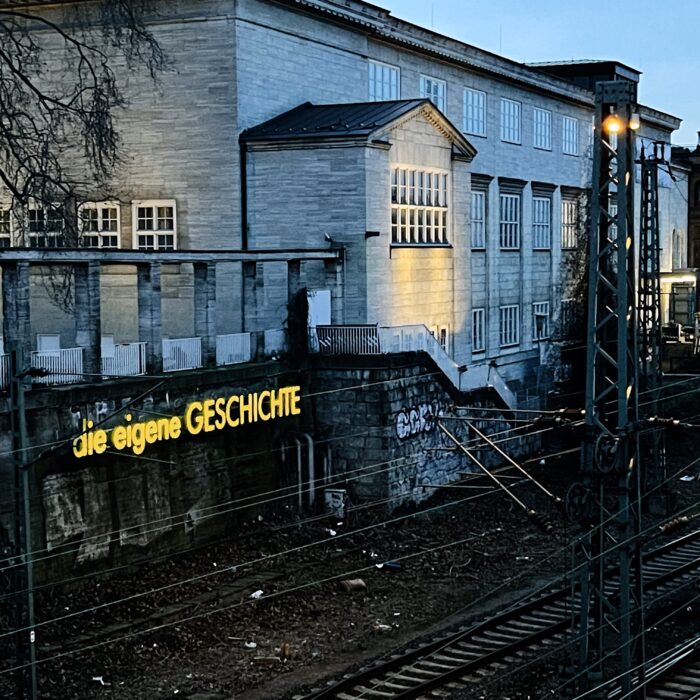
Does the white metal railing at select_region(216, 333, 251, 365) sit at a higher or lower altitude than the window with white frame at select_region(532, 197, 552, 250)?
lower

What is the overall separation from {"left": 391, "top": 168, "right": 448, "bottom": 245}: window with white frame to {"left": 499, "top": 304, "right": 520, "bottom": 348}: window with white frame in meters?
11.2

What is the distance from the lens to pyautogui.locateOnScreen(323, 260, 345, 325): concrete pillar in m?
36.4

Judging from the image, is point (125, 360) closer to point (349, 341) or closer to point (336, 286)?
point (349, 341)

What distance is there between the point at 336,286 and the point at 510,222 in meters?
17.9

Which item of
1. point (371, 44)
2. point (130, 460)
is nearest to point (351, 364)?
point (130, 460)

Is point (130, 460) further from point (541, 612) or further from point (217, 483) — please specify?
point (541, 612)

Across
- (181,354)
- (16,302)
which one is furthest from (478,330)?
(16,302)

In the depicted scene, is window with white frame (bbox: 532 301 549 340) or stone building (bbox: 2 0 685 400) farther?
window with white frame (bbox: 532 301 549 340)

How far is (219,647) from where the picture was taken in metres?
24.0

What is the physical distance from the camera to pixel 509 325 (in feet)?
174

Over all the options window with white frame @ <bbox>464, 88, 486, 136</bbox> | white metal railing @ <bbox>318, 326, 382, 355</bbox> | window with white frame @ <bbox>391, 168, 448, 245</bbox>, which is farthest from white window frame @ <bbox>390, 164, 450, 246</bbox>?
window with white frame @ <bbox>464, 88, 486, 136</bbox>

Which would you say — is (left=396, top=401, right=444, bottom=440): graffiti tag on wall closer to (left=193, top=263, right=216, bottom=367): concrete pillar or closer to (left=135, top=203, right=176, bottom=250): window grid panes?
(left=193, top=263, right=216, bottom=367): concrete pillar

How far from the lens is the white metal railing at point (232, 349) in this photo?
3197 cm

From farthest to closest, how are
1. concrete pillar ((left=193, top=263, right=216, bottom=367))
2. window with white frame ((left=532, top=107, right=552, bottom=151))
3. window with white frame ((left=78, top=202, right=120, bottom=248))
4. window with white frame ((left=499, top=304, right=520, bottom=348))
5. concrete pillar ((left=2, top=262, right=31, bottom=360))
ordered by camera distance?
window with white frame ((left=532, top=107, right=552, bottom=151)), window with white frame ((left=499, top=304, right=520, bottom=348)), window with white frame ((left=78, top=202, right=120, bottom=248)), concrete pillar ((left=193, top=263, right=216, bottom=367)), concrete pillar ((left=2, top=262, right=31, bottom=360))
